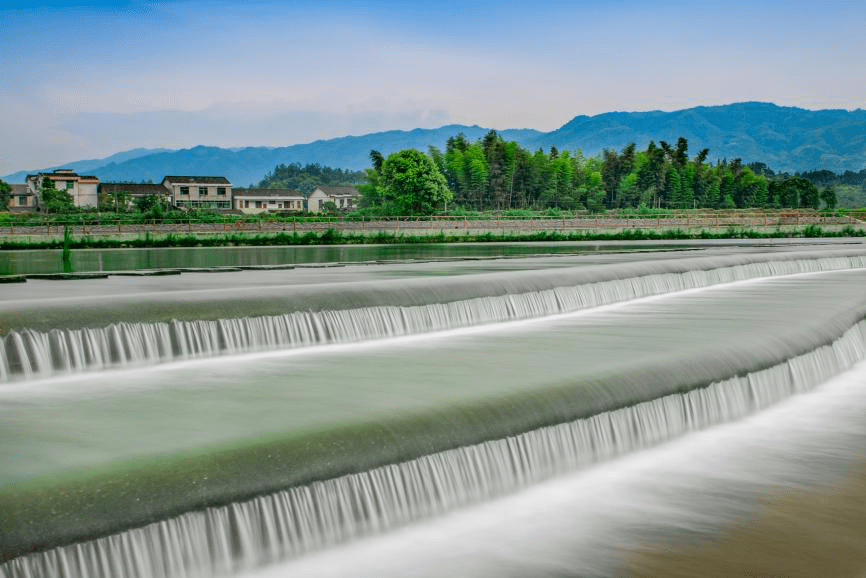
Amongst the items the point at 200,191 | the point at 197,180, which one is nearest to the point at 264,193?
the point at 197,180

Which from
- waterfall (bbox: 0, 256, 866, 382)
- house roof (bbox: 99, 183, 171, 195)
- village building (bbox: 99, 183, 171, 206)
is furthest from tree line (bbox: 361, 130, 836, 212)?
waterfall (bbox: 0, 256, 866, 382)

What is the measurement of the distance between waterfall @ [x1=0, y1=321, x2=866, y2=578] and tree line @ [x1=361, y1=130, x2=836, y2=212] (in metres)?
119

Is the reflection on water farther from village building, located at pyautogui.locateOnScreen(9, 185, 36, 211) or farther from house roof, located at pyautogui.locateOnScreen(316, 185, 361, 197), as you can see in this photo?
house roof, located at pyautogui.locateOnScreen(316, 185, 361, 197)

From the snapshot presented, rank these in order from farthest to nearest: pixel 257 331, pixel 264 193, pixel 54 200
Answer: pixel 264 193 < pixel 54 200 < pixel 257 331

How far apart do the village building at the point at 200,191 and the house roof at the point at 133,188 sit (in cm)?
169

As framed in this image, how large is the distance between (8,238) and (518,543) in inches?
2019

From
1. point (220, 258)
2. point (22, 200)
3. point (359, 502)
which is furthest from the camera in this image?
point (22, 200)

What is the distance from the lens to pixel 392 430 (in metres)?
7.20

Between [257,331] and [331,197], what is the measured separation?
176800mm

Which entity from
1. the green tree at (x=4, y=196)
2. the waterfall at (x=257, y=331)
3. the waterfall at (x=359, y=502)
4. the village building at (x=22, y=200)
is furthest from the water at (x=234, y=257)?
the village building at (x=22, y=200)

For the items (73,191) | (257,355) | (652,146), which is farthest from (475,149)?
(257,355)

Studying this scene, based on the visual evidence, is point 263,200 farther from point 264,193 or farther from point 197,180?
point 197,180

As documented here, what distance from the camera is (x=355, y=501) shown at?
658 centimetres

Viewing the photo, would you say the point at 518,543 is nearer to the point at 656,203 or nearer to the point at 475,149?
the point at 475,149
